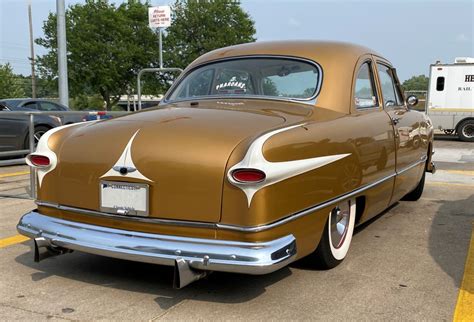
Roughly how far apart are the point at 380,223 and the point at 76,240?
3.30 meters

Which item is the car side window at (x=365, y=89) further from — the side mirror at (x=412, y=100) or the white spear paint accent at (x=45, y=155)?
the white spear paint accent at (x=45, y=155)

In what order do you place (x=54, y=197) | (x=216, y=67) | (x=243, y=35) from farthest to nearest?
(x=243, y=35) → (x=216, y=67) → (x=54, y=197)

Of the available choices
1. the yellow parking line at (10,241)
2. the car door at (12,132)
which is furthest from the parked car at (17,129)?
the yellow parking line at (10,241)

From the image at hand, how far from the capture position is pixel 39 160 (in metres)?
3.56

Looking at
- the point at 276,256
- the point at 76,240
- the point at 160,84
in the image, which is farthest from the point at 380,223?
the point at 160,84

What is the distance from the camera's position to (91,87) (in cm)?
4119

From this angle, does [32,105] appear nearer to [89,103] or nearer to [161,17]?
[161,17]

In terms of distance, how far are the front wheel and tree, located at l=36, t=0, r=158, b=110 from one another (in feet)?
121

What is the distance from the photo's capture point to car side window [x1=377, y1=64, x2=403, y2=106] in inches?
199

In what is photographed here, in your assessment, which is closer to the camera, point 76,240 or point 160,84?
point 76,240

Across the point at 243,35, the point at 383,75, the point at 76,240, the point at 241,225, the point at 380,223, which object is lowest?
the point at 380,223

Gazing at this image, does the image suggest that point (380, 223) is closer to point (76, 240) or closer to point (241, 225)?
point (241, 225)

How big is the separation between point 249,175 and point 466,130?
1762 centimetres

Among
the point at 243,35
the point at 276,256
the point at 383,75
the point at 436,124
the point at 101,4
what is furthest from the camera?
the point at 243,35
